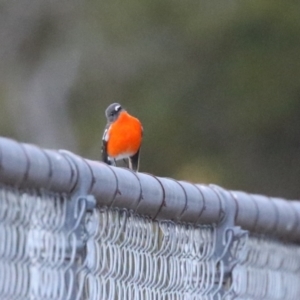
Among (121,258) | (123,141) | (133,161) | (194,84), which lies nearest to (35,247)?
(121,258)

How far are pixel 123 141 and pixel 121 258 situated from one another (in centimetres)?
458

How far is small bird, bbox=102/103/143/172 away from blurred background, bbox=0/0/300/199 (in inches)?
375

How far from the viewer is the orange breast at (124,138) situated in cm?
758

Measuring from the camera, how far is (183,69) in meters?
18.9

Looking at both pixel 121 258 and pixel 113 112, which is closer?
pixel 121 258

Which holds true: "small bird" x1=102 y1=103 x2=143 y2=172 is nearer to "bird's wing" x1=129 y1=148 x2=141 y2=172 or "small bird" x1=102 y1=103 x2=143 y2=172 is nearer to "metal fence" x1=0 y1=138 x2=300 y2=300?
"bird's wing" x1=129 y1=148 x2=141 y2=172

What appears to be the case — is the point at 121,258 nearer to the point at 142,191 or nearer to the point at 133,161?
the point at 142,191

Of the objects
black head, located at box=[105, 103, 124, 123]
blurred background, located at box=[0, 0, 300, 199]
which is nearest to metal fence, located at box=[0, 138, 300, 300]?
black head, located at box=[105, 103, 124, 123]

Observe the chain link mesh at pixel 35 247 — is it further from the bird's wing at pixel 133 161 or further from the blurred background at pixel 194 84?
the blurred background at pixel 194 84

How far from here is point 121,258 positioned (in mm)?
3043

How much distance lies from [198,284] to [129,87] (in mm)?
15487

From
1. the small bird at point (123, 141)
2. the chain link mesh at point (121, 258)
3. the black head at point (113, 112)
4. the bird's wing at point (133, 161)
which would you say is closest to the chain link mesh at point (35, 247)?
the chain link mesh at point (121, 258)

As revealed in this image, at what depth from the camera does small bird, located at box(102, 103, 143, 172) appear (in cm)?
758

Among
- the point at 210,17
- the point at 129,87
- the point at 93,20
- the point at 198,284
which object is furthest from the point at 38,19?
the point at 198,284
